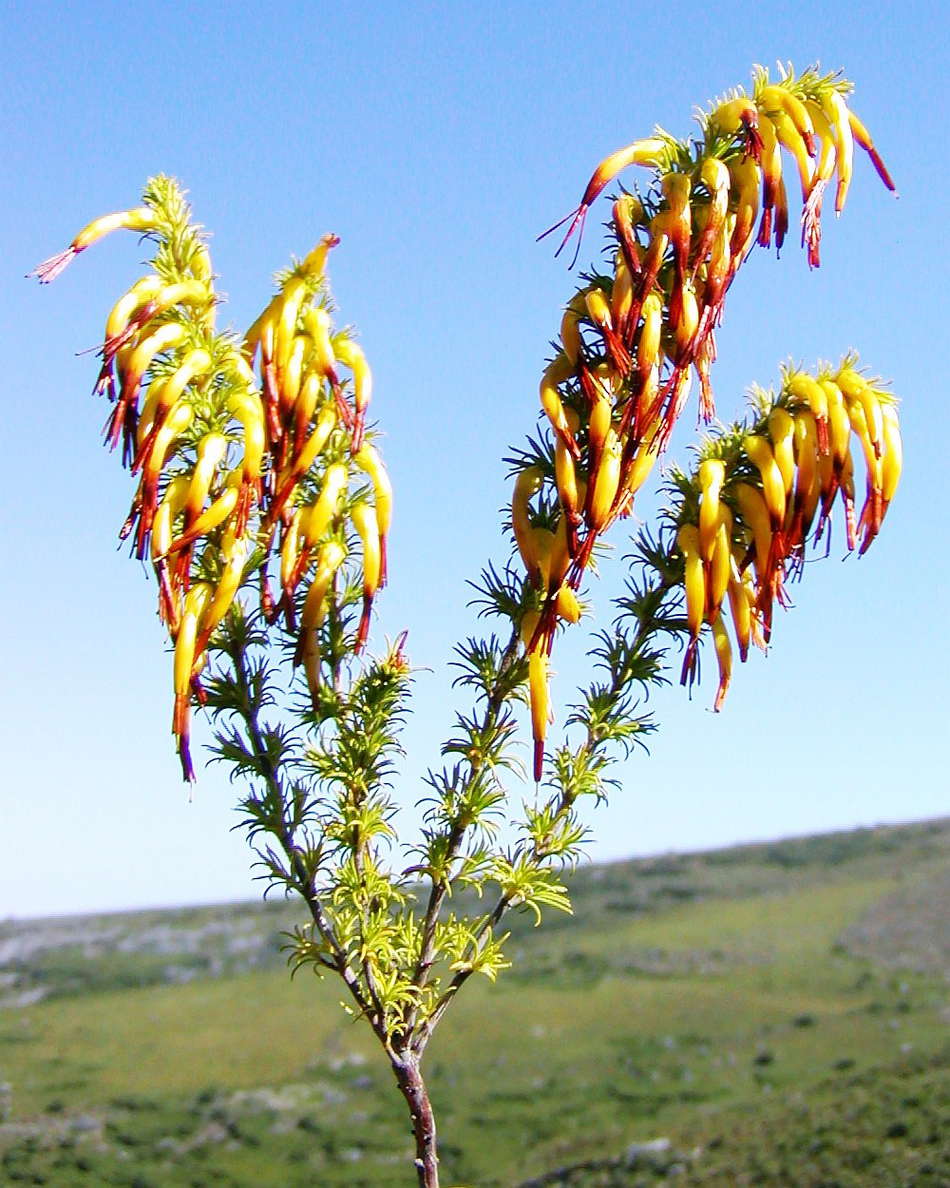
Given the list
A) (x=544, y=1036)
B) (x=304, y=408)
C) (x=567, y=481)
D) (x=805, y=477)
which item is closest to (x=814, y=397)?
(x=805, y=477)

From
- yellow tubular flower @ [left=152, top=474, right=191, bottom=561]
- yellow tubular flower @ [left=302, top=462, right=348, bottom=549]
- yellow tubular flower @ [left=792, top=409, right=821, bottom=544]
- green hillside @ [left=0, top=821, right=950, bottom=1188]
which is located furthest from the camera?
green hillside @ [left=0, top=821, right=950, bottom=1188]

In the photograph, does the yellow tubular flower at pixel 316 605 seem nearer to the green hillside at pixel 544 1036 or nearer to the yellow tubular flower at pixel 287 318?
the yellow tubular flower at pixel 287 318

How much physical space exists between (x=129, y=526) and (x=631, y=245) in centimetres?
193

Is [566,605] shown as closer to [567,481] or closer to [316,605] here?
[567,481]

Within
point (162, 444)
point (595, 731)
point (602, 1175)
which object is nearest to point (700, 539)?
point (595, 731)

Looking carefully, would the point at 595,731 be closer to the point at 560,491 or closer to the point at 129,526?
the point at 560,491

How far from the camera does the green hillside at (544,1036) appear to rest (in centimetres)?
5716

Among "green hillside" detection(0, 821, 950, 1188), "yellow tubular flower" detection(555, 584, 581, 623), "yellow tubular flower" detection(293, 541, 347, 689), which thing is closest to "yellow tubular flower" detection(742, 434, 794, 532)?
"yellow tubular flower" detection(555, 584, 581, 623)

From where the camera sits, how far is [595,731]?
5.22 metres

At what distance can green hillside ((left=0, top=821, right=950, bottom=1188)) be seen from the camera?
188 ft

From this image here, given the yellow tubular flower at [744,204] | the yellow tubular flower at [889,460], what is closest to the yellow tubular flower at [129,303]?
the yellow tubular flower at [744,204]

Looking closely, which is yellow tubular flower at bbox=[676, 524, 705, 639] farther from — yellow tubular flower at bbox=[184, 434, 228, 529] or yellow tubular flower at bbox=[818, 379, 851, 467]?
yellow tubular flower at bbox=[184, 434, 228, 529]

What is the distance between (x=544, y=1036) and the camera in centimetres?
6525

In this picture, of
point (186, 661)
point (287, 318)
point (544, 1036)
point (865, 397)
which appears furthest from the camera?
point (544, 1036)
